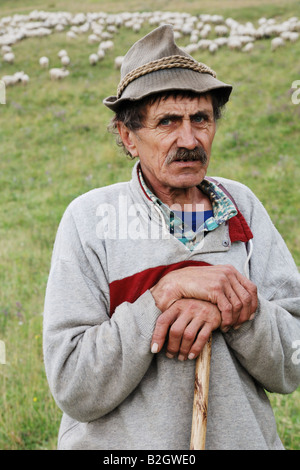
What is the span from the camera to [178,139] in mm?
2127

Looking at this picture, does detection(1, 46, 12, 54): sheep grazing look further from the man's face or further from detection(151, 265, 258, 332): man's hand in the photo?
detection(151, 265, 258, 332): man's hand

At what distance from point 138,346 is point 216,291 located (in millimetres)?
378

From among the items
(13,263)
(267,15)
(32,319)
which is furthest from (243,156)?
(267,15)

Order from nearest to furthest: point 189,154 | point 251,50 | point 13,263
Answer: point 189,154 → point 13,263 → point 251,50

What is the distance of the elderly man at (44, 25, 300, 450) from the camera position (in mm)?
1917

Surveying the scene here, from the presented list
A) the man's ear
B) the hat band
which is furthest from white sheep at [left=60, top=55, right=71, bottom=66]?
the hat band

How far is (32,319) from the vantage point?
5.09 meters

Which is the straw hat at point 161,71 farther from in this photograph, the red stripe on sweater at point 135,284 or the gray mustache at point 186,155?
the red stripe on sweater at point 135,284

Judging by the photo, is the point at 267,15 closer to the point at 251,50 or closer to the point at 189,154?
the point at 251,50

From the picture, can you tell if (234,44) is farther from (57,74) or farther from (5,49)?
(5,49)

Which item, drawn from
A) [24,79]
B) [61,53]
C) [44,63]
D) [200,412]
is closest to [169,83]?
[200,412]

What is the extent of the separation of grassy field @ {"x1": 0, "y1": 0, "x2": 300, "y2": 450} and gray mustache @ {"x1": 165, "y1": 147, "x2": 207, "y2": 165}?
27.0 inches

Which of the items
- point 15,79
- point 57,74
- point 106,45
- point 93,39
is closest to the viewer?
point 57,74

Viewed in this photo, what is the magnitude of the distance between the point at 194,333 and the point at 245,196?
0.89 meters
